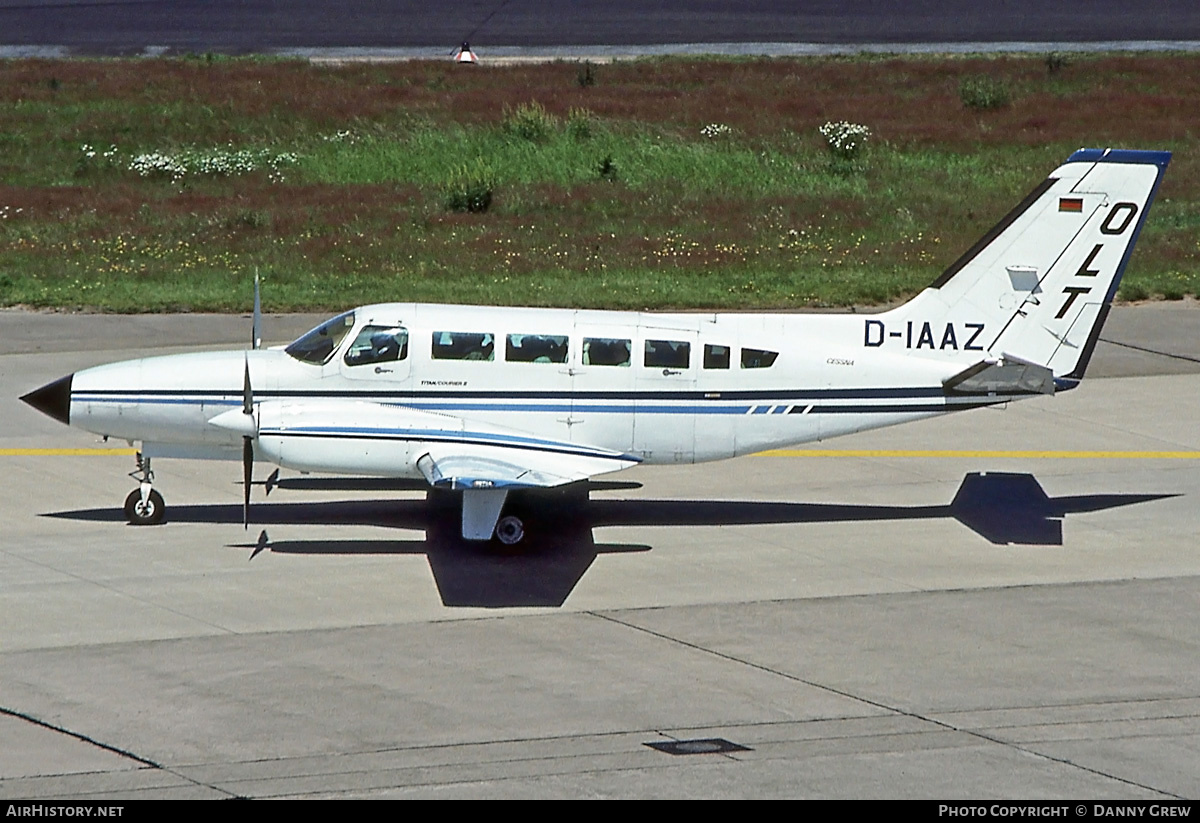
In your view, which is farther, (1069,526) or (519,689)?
(1069,526)

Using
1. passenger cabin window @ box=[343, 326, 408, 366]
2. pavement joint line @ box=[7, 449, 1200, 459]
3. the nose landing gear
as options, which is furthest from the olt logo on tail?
the nose landing gear

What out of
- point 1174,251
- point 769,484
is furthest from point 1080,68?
point 769,484

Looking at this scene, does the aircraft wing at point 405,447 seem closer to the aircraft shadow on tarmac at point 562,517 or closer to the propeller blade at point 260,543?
the aircraft shadow on tarmac at point 562,517

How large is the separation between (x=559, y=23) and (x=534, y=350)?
59739 mm

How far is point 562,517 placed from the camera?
20359mm

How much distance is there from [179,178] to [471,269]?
1332cm

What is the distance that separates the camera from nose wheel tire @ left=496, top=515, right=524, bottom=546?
18.7 m

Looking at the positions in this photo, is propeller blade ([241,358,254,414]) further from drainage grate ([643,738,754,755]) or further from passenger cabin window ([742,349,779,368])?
drainage grate ([643,738,754,755])

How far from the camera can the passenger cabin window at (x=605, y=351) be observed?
19344mm

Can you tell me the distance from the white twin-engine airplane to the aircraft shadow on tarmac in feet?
1.94

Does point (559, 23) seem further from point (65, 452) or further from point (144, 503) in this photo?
point (144, 503)

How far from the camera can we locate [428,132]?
4966 cm

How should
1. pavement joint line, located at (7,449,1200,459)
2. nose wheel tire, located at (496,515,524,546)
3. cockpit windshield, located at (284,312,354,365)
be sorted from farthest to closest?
pavement joint line, located at (7,449,1200,459), cockpit windshield, located at (284,312,354,365), nose wheel tire, located at (496,515,524,546)
